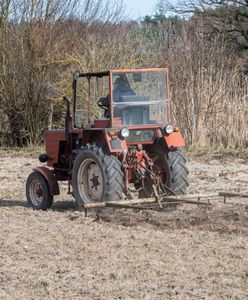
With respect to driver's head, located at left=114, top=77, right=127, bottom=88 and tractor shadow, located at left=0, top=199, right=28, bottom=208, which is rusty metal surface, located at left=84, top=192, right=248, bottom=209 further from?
tractor shadow, located at left=0, top=199, right=28, bottom=208

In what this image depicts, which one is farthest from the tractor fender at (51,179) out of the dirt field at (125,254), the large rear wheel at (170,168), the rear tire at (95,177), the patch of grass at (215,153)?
the patch of grass at (215,153)

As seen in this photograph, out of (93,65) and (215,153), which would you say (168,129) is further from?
(93,65)

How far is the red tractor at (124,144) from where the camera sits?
9.71 metres

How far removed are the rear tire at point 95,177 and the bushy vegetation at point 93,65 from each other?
7928 millimetres

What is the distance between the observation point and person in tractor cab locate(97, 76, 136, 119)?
9953 mm

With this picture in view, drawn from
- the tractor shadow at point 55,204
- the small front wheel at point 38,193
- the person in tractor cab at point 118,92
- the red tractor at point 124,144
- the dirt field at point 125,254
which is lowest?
the dirt field at point 125,254

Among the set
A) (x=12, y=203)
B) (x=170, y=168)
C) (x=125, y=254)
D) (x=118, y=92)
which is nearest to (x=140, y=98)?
(x=118, y=92)

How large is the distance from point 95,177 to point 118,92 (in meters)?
1.10

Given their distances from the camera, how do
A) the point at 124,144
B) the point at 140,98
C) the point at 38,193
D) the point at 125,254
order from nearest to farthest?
the point at 125,254 < the point at 124,144 < the point at 140,98 < the point at 38,193

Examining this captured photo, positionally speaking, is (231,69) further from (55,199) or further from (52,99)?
(55,199)

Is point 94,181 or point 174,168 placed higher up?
point 174,168

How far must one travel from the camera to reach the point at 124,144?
9.74 meters

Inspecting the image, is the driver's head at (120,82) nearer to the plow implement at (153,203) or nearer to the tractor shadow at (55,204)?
the plow implement at (153,203)

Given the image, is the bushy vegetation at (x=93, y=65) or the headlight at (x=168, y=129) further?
the bushy vegetation at (x=93, y=65)
